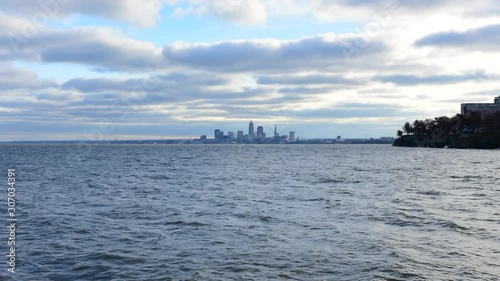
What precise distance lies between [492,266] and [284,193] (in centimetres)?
2646

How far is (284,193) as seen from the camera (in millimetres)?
43938

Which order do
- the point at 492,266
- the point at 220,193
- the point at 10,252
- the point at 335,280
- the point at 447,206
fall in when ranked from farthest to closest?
1. the point at 220,193
2. the point at 447,206
3. the point at 10,252
4. the point at 492,266
5. the point at 335,280

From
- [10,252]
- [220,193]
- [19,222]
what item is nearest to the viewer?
[10,252]

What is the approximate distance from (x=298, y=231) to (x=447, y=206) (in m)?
14.6

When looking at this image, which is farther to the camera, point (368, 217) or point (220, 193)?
point (220, 193)

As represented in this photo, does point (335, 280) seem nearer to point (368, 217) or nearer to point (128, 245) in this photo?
point (128, 245)

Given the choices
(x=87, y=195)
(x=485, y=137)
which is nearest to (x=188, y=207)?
(x=87, y=195)

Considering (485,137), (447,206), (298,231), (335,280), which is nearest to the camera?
(335,280)

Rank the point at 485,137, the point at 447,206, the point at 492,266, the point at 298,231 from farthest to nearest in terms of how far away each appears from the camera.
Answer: the point at 485,137, the point at 447,206, the point at 298,231, the point at 492,266

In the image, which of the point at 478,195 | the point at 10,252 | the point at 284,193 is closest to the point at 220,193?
the point at 284,193

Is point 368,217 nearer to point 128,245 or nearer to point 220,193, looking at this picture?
point 128,245

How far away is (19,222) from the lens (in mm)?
28500

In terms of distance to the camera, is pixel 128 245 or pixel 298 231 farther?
pixel 298 231

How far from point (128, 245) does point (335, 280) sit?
9922 millimetres
